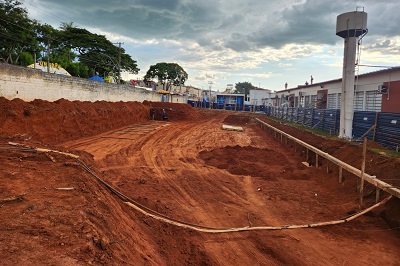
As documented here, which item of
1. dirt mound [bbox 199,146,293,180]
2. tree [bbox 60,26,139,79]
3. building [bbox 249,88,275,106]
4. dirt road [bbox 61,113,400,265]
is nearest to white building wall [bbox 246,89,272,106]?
building [bbox 249,88,275,106]

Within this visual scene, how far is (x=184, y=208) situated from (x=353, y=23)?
12.7 metres

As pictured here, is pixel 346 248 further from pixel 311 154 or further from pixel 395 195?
pixel 311 154

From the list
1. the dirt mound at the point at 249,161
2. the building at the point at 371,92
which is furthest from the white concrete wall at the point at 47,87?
the building at the point at 371,92

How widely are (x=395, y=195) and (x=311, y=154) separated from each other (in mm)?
7021

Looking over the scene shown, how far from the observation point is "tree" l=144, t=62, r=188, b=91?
68562 mm

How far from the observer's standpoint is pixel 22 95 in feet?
50.7

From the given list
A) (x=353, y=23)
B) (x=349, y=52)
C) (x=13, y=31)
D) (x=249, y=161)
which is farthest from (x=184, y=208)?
(x=13, y=31)

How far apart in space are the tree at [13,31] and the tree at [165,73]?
36.4 metres

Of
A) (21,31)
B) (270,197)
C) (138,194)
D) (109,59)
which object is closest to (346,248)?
(270,197)

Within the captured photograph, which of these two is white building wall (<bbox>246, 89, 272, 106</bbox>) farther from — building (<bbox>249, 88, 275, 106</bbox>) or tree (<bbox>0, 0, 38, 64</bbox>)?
tree (<bbox>0, 0, 38, 64</bbox>)

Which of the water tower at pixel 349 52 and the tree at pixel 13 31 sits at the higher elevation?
the tree at pixel 13 31

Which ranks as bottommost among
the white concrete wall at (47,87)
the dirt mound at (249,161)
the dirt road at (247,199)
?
the dirt road at (247,199)

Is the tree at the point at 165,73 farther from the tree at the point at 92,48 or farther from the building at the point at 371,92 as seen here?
the building at the point at 371,92

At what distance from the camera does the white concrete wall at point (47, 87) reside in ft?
47.8
